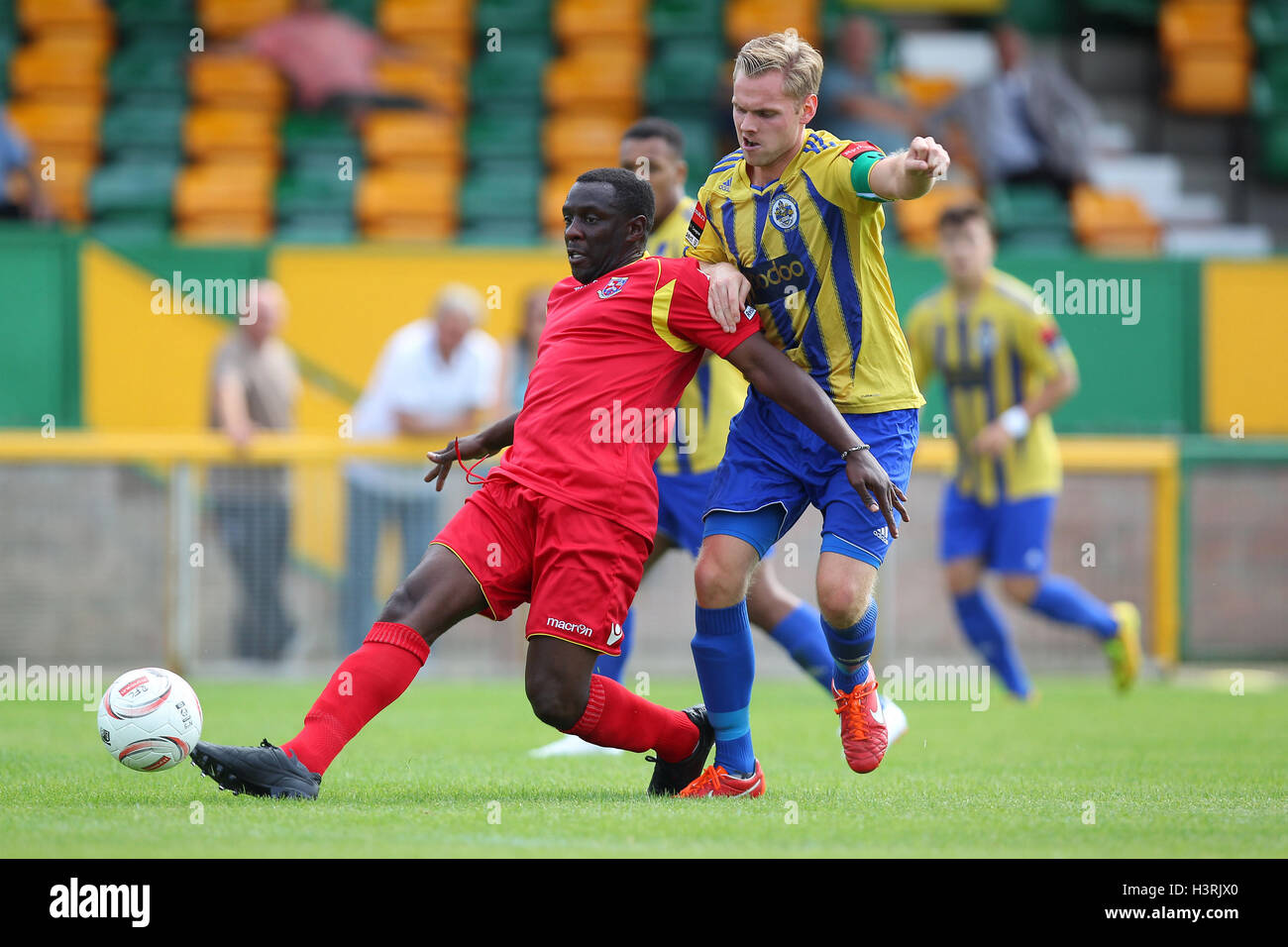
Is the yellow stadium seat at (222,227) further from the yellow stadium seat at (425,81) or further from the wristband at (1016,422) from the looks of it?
the wristband at (1016,422)

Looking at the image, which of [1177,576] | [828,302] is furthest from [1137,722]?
[828,302]

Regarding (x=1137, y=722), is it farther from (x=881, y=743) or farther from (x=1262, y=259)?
(x=1262, y=259)

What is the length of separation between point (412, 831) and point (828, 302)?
205cm

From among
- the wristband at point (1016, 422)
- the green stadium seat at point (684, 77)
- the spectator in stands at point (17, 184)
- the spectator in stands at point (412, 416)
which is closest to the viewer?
the wristband at point (1016, 422)

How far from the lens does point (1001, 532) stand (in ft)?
30.1

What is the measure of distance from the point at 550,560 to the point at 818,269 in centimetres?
123

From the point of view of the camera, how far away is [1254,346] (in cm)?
1208

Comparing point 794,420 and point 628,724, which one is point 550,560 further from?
point 794,420

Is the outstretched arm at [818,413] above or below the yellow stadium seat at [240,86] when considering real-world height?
below

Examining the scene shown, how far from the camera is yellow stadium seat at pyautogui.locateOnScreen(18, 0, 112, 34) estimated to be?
48.2 feet

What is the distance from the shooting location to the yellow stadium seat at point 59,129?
1380 cm

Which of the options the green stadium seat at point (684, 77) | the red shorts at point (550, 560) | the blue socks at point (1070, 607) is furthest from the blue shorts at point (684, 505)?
the green stadium seat at point (684, 77)

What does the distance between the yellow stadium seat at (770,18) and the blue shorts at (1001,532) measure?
6.81 metres

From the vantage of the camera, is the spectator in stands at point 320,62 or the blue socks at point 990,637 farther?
the spectator in stands at point 320,62
